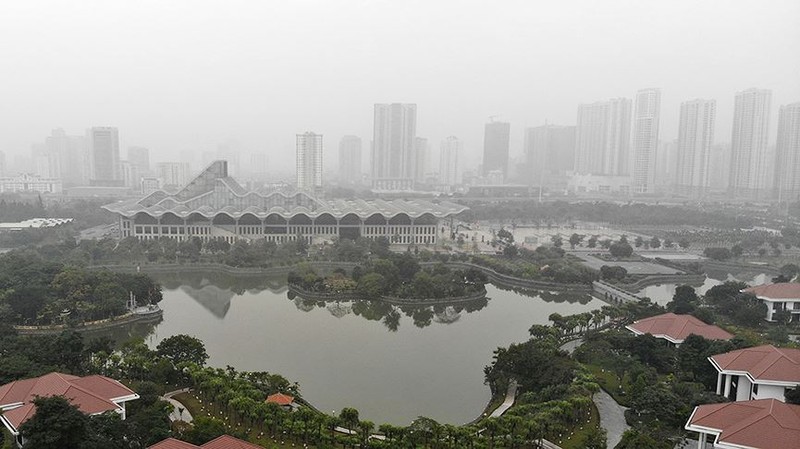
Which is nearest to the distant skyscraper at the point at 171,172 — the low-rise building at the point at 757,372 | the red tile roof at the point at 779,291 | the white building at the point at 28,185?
the white building at the point at 28,185

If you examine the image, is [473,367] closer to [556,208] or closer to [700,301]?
[700,301]

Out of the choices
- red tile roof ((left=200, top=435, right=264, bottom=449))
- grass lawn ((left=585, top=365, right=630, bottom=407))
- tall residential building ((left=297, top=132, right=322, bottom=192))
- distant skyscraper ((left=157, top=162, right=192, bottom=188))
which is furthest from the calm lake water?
distant skyscraper ((left=157, top=162, right=192, bottom=188))

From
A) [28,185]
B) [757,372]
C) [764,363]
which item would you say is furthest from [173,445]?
[28,185]

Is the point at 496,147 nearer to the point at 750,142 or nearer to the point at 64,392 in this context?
the point at 750,142

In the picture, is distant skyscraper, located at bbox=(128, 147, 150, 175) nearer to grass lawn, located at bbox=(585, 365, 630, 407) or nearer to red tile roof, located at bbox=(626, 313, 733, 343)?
red tile roof, located at bbox=(626, 313, 733, 343)

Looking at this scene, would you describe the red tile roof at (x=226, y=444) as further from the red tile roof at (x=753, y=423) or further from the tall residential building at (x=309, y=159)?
the tall residential building at (x=309, y=159)
